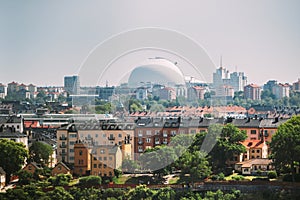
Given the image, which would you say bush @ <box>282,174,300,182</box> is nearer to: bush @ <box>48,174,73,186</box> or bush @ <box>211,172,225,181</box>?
bush @ <box>211,172,225,181</box>

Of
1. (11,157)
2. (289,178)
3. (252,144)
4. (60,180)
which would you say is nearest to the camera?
(289,178)

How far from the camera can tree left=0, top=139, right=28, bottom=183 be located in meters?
13.7

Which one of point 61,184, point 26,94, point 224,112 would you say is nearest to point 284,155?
point 61,184

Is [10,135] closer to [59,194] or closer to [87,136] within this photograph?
[87,136]

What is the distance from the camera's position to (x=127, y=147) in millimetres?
14938

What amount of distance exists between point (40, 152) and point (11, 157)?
54.5 inches

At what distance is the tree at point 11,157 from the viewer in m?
13.7

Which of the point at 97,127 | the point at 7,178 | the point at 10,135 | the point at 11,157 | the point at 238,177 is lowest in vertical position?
the point at 7,178

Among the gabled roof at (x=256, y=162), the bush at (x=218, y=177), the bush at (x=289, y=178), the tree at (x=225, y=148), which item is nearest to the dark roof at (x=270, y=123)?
the tree at (x=225, y=148)

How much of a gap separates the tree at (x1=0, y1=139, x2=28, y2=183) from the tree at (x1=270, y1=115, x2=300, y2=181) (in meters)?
5.24

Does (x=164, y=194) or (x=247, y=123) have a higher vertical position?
(x=247, y=123)

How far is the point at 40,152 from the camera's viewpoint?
1509 centimetres

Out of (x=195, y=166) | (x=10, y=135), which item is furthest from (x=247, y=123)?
(x=10, y=135)

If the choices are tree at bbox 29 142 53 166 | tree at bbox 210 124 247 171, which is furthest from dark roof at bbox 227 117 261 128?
tree at bbox 29 142 53 166
